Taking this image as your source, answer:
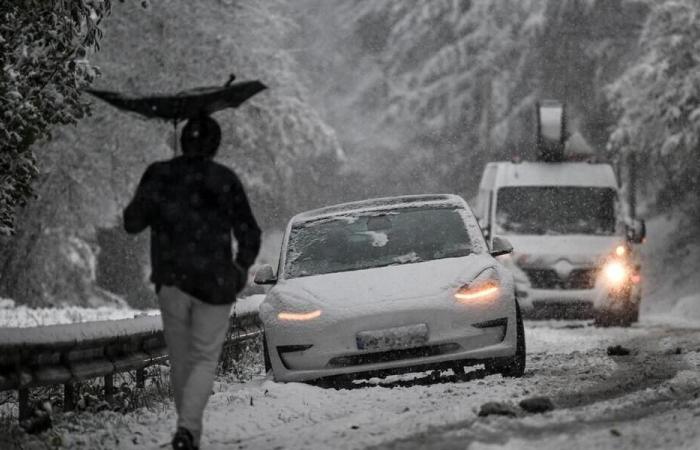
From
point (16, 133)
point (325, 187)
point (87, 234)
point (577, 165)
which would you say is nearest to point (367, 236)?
point (16, 133)

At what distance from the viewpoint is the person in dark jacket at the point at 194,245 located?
6711mm

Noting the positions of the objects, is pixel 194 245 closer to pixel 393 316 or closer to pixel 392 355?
pixel 393 316

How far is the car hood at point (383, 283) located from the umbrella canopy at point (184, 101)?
305 centimetres

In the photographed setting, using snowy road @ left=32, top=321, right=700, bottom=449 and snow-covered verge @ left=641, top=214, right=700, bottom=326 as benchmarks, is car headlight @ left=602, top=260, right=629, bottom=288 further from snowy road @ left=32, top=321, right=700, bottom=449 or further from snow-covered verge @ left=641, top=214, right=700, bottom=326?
snow-covered verge @ left=641, top=214, right=700, bottom=326

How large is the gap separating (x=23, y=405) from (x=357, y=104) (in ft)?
140

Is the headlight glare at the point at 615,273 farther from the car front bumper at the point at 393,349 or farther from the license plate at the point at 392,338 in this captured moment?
the license plate at the point at 392,338

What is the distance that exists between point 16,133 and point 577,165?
1117 cm

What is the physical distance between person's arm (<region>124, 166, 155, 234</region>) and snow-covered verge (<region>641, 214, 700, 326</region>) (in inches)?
1038

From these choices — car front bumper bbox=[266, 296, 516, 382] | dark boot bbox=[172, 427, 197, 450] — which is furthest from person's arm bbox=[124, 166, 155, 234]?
car front bumper bbox=[266, 296, 516, 382]

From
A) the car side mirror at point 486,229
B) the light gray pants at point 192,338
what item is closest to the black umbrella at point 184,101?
the light gray pants at point 192,338

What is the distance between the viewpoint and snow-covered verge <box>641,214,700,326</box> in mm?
33406

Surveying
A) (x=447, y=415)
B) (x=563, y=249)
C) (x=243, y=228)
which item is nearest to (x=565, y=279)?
(x=563, y=249)

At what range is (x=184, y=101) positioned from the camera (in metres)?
6.86

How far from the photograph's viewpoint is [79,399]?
9.17 m
